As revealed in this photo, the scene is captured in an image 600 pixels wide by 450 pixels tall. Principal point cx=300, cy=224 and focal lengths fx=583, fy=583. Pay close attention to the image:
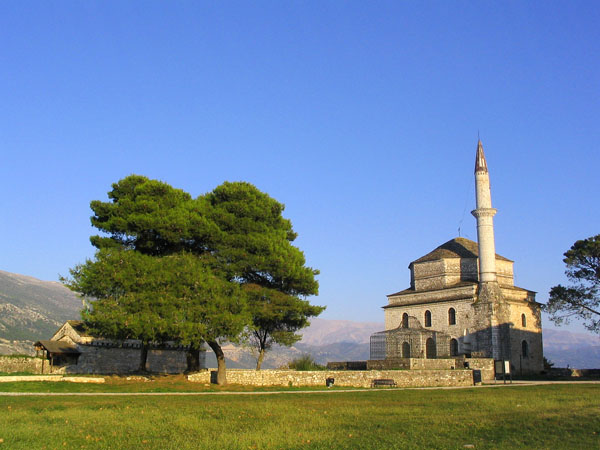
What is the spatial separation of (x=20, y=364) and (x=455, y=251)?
36415 mm

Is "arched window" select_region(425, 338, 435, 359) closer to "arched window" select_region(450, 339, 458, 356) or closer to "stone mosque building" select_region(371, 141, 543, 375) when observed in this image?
"stone mosque building" select_region(371, 141, 543, 375)

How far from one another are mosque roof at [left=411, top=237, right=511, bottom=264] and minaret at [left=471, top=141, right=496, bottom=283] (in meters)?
4.11

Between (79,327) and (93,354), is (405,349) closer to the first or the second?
(93,354)

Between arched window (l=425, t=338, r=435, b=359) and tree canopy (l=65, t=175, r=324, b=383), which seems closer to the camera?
tree canopy (l=65, t=175, r=324, b=383)

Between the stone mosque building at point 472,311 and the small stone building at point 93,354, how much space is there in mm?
16930

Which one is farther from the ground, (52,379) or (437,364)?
(437,364)

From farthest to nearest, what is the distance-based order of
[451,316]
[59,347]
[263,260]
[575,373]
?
[451,316]
[575,373]
[59,347]
[263,260]

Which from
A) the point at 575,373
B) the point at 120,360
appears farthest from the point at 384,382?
the point at 575,373

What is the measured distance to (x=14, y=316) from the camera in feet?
489

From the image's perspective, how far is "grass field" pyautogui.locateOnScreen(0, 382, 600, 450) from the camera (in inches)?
455

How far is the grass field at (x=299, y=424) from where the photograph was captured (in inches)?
455

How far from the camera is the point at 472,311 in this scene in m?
47.2

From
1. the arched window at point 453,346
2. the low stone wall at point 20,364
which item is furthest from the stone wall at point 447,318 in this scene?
the low stone wall at point 20,364

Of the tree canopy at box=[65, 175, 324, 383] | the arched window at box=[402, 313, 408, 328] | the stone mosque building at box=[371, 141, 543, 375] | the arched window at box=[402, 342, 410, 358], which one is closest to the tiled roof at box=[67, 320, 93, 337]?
the tree canopy at box=[65, 175, 324, 383]
